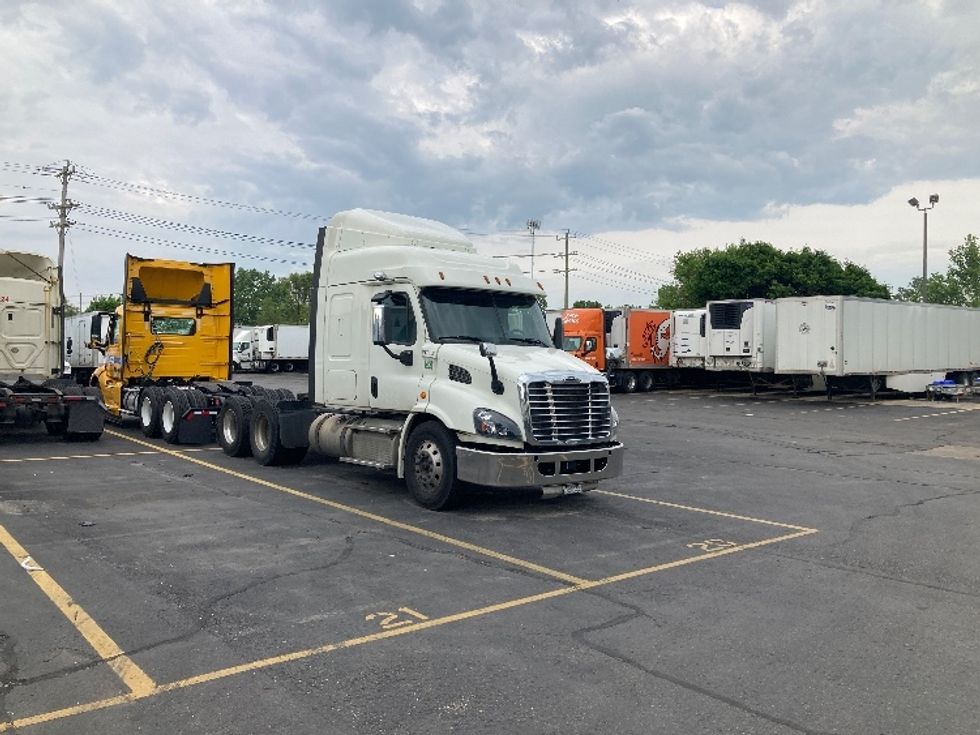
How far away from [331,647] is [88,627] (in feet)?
5.62

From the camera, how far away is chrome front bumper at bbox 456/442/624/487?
8773 millimetres

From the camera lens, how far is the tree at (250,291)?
5561 inches

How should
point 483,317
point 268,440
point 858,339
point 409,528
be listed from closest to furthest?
point 409,528 < point 483,317 < point 268,440 < point 858,339

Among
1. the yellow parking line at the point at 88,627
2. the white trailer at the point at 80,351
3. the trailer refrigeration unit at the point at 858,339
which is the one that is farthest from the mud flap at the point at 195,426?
the trailer refrigeration unit at the point at 858,339

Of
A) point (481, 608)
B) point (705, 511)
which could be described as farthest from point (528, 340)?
point (481, 608)

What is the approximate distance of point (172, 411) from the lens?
50.6 ft

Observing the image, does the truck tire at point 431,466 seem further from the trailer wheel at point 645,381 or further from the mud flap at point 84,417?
the trailer wheel at point 645,381

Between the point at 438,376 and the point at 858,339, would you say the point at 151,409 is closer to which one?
the point at 438,376

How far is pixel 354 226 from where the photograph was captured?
11.6 m

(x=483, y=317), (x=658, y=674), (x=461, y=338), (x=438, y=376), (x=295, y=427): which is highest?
(x=483, y=317)

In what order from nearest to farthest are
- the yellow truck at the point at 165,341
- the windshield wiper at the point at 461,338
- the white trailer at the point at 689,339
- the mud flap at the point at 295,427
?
the windshield wiper at the point at 461,338 → the mud flap at the point at 295,427 → the yellow truck at the point at 165,341 → the white trailer at the point at 689,339

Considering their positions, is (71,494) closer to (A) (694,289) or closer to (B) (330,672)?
(B) (330,672)

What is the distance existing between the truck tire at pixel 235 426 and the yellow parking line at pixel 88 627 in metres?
6.17

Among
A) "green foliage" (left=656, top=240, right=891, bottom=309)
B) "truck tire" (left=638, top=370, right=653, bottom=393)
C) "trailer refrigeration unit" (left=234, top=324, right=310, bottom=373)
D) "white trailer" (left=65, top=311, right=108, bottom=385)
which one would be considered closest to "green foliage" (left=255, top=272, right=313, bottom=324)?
"trailer refrigeration unit" (left=234, top=324, right=310, bottom=373)
